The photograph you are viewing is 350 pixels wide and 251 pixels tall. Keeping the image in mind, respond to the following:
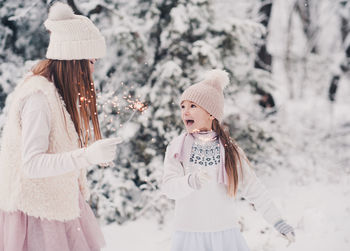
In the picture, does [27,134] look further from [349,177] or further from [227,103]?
[349,177]

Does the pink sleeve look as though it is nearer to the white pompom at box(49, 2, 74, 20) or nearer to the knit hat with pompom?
the white pompom at box(49, 2, 74, 20)

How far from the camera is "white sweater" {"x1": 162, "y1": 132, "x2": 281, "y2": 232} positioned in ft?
8.93

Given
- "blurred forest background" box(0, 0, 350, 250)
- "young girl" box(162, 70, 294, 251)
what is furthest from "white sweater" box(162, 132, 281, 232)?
"blurred forest background" box(0, 0, 350, 250)

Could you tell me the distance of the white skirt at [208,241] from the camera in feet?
8.82

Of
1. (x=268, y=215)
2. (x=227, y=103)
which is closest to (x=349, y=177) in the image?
(x=227, y=103)

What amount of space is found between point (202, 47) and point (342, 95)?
7.75 meters

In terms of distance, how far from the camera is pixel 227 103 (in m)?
5.71

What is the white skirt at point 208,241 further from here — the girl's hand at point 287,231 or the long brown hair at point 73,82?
the long brown hair at point 73,82

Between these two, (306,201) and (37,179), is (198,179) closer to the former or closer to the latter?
(37,179)

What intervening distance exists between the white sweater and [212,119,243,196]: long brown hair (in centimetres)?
8

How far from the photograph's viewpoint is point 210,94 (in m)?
2.84

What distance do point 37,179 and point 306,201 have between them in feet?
15.2

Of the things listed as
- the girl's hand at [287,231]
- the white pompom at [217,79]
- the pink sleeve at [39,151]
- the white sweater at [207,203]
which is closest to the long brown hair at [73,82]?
the pink sleeve at [39,151]

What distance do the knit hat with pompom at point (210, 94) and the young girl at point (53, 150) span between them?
2.62 feet
